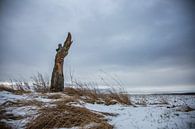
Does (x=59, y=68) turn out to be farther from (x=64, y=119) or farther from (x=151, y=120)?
(x=151, y=120)

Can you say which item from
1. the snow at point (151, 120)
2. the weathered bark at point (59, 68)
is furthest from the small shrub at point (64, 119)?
the weathered bark at point (59, 68)

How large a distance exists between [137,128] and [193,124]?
778 millimetres

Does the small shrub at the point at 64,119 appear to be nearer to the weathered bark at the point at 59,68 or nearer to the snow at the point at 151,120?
the snow at the point at 151,120

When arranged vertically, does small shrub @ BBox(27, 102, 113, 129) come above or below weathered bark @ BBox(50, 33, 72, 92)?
below

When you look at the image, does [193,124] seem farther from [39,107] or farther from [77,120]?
[39,107]

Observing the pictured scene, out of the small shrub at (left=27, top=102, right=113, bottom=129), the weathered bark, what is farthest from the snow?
the weathered bark

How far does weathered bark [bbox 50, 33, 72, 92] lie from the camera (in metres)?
6.93

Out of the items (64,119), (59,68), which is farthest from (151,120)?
(59,68)

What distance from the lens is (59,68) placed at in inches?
281

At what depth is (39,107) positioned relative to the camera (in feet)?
11.6

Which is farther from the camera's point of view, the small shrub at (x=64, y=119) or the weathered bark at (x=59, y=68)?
the weathered bark at (x=59, y=68)

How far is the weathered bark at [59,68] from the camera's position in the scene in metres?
6.93

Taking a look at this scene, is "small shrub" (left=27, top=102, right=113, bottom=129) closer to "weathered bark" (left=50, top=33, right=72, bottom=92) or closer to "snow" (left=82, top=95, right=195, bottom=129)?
"snow" (left=82, top=95, right=195, bottom=129)

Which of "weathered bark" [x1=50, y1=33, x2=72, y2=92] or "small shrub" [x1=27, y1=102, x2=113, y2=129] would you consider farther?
"weathered bark" [x1=50, y1=33, x2=72, y2=92]
